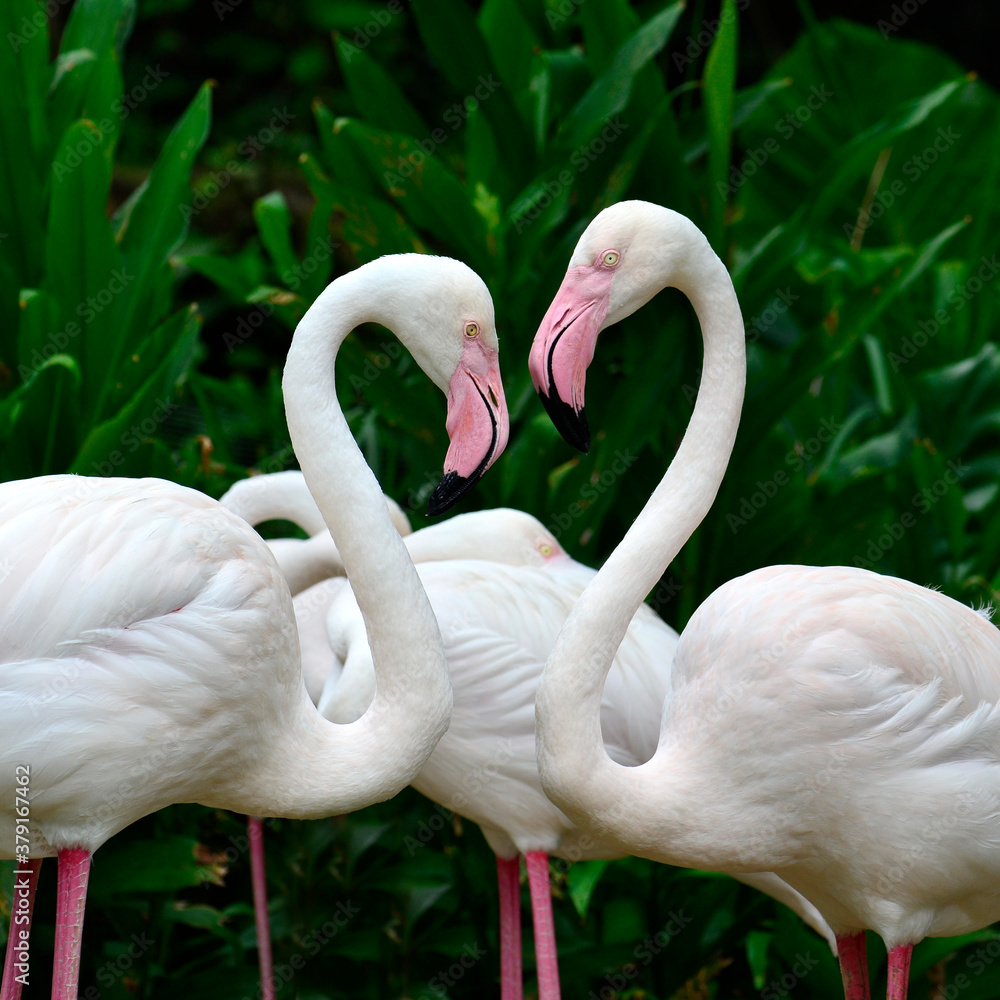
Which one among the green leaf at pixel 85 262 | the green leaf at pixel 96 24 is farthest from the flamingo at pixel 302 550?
the green leaf at pixel 96 24

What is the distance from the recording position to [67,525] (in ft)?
7.62

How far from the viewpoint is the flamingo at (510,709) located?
2.96 meters

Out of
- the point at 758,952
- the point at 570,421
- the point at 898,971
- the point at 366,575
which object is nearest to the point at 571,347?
the point at 570,421

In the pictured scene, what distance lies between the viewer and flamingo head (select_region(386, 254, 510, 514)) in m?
2.44

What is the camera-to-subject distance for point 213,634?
7.60 ft

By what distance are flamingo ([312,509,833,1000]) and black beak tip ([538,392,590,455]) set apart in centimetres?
73

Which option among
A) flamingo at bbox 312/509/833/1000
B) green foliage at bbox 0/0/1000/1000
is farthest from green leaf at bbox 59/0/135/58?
flamingo at bbox 312/509/833/1000

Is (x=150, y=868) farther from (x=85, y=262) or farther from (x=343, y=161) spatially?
(x=343, y=161)

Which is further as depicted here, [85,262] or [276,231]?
[276,231]

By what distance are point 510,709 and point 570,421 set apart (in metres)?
0.87

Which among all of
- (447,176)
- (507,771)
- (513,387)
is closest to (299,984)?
(507,771)

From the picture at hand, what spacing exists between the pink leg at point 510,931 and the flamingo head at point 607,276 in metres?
1.32

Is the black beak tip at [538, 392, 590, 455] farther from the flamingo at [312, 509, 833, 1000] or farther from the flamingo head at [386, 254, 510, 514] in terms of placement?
the flamingo at [312, 509, 833, 1000]

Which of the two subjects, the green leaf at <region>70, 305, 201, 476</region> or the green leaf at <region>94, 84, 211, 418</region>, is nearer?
the green leaf at <region>70, 305, 201, 476</region>
